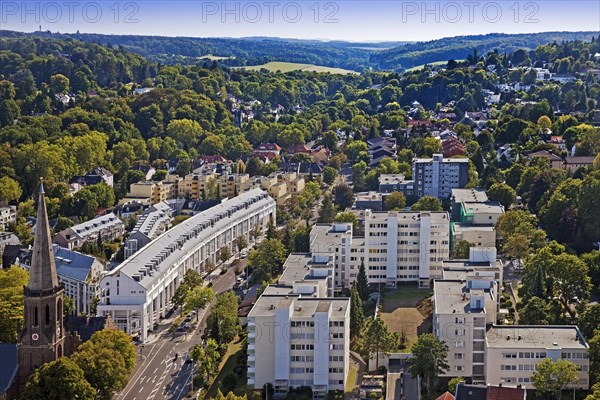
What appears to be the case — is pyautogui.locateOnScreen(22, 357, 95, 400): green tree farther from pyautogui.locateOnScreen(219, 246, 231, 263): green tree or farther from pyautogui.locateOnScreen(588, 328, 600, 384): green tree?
pyautogui.locateOnScreen(219, 246, 231, 263): green tree

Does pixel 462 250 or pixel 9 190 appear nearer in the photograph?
pixel 462 250

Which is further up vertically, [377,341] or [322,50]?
[322,50]

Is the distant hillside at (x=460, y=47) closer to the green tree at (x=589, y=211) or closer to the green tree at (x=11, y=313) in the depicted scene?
the green tree at (x=589, y=211)

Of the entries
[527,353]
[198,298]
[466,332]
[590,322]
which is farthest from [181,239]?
[590,322]

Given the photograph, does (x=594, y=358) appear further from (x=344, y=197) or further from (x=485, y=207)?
(x=344, y=197)

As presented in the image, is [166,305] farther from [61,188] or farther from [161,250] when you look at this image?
[61,188]

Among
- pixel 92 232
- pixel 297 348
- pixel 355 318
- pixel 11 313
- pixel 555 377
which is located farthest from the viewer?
pixel 92 232

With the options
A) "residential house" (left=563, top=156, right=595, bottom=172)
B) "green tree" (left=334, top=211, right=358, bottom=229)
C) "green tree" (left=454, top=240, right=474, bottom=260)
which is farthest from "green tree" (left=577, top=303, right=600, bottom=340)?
"residential house" (left=563, top=156, right=595, bottom=172)
